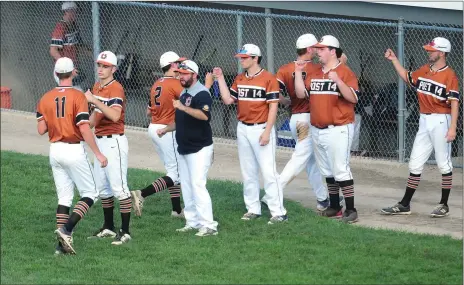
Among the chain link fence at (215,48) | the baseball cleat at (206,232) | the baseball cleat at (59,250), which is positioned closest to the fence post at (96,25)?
the chain link fence at (215,48)

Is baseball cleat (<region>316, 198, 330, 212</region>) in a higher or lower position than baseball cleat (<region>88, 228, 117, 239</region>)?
higher

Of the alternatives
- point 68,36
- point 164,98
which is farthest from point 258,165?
point 68,36

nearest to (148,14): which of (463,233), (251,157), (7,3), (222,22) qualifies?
(222,22)

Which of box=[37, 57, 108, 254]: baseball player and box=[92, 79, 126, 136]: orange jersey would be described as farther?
box=[92, 79, 126, 136]: orange jersey

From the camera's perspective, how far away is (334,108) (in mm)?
11742

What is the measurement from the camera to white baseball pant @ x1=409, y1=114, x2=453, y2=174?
11984 mm

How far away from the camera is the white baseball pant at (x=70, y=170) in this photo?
10.8 metres

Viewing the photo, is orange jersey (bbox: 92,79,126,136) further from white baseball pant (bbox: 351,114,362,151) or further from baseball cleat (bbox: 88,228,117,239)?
white baseball pant (bbox: 351,114,362,151)

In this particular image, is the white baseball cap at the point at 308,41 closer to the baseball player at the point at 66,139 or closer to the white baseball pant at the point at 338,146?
the white baseball pant at the point at 338,146

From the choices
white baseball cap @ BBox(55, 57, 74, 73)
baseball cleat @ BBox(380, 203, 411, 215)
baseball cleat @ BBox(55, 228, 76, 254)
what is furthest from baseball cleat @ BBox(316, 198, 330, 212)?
white baseball cap @ BBox(55, 57, 74, 73)

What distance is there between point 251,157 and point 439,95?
2.15 metres

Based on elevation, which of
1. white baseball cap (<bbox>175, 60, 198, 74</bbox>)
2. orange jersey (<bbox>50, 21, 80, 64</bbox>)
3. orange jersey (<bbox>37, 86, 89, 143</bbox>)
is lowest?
orange jersey (<bbox>37, 86, 89, 143</bbox>)

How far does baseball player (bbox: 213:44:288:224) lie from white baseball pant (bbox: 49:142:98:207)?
5.72 ft

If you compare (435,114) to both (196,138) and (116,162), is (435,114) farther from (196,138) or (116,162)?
(116,162)
